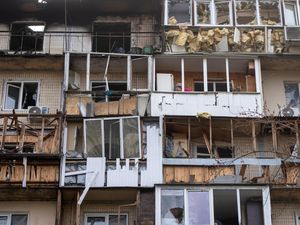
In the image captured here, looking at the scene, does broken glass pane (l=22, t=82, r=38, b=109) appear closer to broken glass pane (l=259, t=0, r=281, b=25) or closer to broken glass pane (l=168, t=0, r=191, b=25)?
broken glass pane (l=168, t=0, r=191, b=25)

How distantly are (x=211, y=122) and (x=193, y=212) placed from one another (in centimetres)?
354

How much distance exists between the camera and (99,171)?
20156 mm

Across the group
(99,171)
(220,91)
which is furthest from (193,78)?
(99,171)

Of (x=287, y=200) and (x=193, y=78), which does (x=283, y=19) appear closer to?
(x=193, y=78)

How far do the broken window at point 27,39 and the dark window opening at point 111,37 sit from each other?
218 cm

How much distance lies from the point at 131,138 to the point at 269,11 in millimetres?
7874

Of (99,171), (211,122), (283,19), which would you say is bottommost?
(99,171)

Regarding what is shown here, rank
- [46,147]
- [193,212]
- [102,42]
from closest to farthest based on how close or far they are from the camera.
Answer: [193,212]
[46,147]
[102,42]

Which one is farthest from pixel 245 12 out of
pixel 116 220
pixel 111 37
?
pixel 116 220

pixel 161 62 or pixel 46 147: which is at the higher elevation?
pixel 161 62

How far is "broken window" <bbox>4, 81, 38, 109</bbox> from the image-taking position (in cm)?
2302

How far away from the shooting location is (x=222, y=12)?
2366 cm

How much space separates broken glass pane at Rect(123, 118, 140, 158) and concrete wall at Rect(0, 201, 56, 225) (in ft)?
10.2

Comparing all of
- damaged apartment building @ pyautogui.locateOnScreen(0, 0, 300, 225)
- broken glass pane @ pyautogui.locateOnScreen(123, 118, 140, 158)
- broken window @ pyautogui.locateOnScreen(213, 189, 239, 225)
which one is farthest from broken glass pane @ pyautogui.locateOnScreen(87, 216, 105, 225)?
broken window @ pyautogui.locateOnScreen(213, 189, 239, 225)
